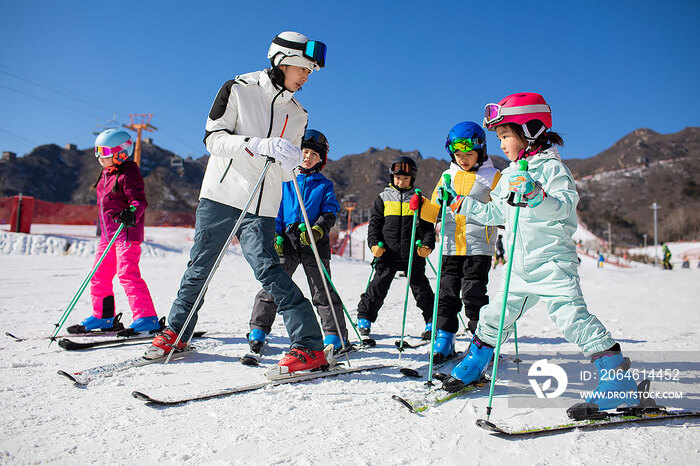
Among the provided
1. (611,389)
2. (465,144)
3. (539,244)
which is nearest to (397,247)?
(465,144)

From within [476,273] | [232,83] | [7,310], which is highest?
[232,83]

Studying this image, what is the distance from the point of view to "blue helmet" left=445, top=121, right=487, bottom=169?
3.39 metres

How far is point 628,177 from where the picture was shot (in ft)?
384

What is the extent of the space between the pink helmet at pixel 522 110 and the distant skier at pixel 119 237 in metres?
3.12

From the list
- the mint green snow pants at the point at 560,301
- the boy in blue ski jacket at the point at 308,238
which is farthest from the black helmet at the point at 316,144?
the mint green snow pants at the point at 560,301

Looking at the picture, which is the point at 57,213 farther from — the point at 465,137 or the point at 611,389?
the point at 611,389

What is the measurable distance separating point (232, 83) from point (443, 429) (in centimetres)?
229

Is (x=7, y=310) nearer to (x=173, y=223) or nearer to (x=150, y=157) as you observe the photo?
(x=173, y=223)

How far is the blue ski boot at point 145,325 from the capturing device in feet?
12.2

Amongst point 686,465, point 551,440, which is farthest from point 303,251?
point 686,465

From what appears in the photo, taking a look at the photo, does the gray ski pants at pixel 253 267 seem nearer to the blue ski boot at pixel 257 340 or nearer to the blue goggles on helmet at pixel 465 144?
the blue ski boot at pixel 257 340

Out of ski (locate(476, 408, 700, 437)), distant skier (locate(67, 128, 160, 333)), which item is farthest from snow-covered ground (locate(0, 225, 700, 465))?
distant skier (locate(67, 128, 160, 333))

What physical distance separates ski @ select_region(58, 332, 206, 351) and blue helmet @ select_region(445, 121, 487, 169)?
268 centimetres

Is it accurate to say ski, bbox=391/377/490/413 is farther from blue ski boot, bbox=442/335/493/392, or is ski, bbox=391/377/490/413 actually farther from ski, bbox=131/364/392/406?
ski, bbox=131/364/392/406
